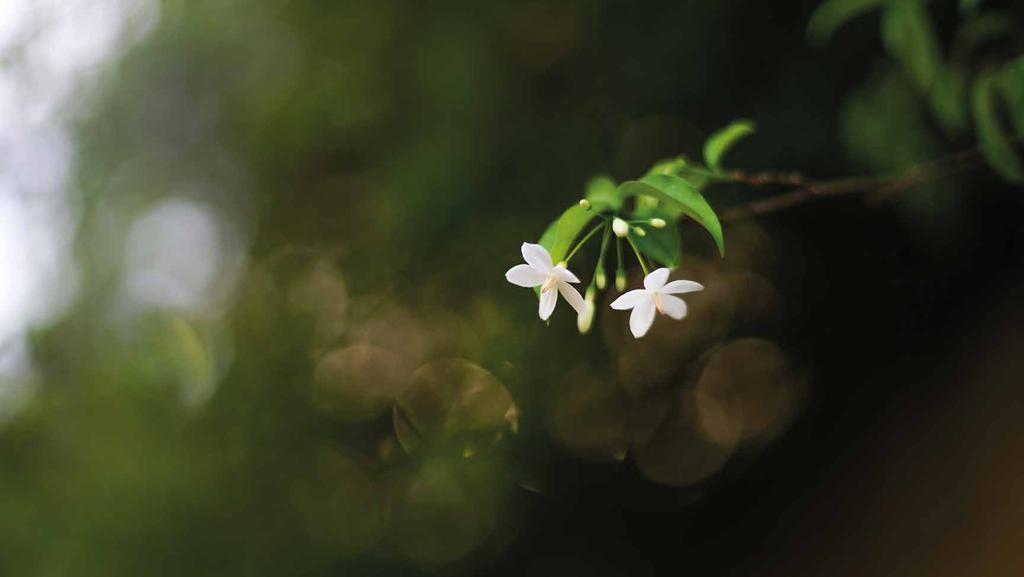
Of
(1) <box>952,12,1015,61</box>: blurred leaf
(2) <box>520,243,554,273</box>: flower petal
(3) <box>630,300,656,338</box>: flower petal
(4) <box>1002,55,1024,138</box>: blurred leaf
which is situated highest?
(1) <box>952,12,1015,61</box>: blurred leaf

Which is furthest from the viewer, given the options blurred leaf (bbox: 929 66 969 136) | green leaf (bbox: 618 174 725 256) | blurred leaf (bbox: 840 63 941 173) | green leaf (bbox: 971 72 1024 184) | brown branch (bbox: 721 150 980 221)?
blurred leaf (bbox: 840 63 941 173)

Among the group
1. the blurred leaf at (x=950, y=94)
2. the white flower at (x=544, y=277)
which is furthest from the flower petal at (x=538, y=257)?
the blurred leaf at (x=950, y=94)

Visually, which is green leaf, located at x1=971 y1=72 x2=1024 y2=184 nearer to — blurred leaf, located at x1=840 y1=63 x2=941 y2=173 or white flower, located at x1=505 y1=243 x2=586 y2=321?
blurred leaf, located at x1=840 y1=63 x2=941 y2=173

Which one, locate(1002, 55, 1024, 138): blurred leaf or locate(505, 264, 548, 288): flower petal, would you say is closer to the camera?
locate(505, 264, 548, 288): flower petal

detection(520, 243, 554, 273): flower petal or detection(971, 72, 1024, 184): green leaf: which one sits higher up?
detection(971, 72, 1024, 184): green leaf

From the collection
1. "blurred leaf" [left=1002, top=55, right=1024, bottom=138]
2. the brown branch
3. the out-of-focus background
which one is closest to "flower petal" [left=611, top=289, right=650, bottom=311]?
the brown branch

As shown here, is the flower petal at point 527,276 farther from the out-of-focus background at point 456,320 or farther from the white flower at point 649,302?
the out-of-focus background at point 456,320

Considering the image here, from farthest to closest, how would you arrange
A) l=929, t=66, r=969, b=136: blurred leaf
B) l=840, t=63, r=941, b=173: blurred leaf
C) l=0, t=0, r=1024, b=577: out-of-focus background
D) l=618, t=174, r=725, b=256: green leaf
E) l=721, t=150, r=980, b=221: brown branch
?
l=0, t=0, r=1024, b=577: out-of-focus background < l=840, t=63, r=941, b=173: blurred leaf < l=929, t=66, r=969, b=136: blurred leaf < l=721, t=150, r=980, b=221: brown branch < l=618, t=174, r=725, b=256: green leaf

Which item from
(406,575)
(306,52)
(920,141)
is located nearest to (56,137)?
(306,52)
